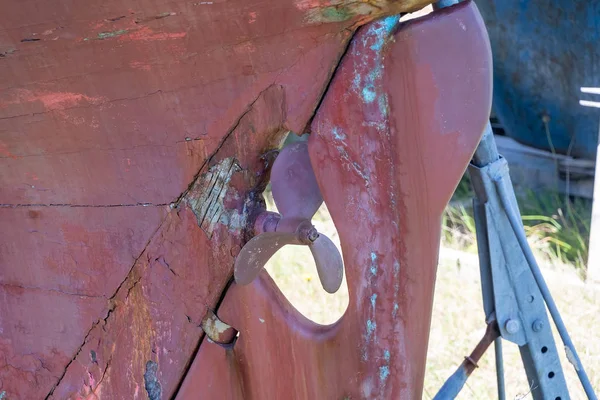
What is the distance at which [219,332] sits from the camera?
1554 mm

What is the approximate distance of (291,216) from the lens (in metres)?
1.39

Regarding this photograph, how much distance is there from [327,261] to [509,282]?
26.3 inches

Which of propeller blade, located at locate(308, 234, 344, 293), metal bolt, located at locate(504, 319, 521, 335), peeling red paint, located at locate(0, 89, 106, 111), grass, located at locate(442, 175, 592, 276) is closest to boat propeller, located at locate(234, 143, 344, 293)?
propeller blade, located at locate(308, 234, 344, 293)

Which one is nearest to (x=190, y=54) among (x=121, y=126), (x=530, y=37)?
(x=121, y=126)

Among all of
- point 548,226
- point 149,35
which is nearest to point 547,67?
point 548,226

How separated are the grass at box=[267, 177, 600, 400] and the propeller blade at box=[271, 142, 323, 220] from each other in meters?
1.54

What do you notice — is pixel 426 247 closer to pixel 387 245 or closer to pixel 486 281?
pixel 387 245

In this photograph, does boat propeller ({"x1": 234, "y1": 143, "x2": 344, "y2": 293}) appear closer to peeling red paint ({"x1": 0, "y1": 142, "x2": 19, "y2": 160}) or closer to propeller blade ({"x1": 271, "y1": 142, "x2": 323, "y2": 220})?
propeller blade ({"x1": 271, "y1": 142, "x2": 323, "y2": 220})

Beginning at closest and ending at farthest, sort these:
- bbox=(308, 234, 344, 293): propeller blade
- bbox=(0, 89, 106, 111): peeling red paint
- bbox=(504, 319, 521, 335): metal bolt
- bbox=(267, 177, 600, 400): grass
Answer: bbox=(308, 234, 344, 293): propeller blade < bbox=(0, 89, 106, 111): peeling red paint < bbox=(504, 319, 521, 335): metal bolt < bbox=(267, 177, 600, 400): grass

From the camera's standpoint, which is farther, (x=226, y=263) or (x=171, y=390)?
(x=171, y=390)

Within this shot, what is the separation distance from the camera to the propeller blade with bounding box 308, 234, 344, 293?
53.8 inches

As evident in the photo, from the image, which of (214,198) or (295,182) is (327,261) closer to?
(295,182)

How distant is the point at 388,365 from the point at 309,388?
0.64 ft

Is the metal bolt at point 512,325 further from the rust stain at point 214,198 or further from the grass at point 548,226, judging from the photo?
the grass at point 548,226
